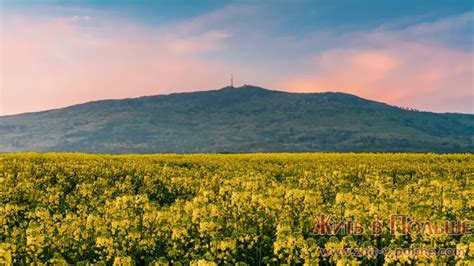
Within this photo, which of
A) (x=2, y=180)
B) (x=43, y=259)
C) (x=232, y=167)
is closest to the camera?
(x=43, y=259)

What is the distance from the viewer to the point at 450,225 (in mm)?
13875

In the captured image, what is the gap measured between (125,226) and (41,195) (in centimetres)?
1103

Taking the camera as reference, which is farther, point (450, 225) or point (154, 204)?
point (154, 204)

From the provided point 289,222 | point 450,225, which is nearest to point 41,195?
point 289,222

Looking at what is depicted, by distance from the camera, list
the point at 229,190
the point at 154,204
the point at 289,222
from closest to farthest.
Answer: the point at 289,222 → the point at 154,204 → the point at 229,190

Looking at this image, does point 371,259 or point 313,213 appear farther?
point 313,213

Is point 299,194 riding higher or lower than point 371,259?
higher

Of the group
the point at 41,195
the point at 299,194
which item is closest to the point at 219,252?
the point at 299,194

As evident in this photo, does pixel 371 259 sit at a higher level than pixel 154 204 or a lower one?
lower

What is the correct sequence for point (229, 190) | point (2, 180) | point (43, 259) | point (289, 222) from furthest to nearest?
point (2, 180) < point (229, 190) < point (289, 222) < point (43, 259)

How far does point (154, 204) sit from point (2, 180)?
12.7 m

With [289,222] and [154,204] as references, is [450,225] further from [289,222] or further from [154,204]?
[154,204]

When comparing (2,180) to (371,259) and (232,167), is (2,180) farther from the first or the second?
(371,259)

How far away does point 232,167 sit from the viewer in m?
36.4
